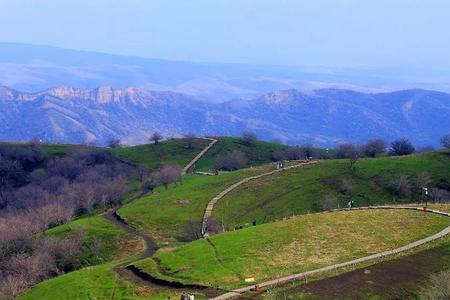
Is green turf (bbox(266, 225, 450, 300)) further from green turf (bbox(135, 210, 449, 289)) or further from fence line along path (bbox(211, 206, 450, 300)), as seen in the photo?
green turf (bbox(135, 210, 449, 289))

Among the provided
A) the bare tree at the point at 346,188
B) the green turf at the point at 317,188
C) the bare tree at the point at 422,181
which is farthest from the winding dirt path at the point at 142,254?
the bare tree at the point at 422,181

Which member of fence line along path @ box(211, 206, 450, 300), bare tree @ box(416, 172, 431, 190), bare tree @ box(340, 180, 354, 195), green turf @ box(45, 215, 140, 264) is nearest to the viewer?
fence line along path @ box(211, 206, 450, 300)

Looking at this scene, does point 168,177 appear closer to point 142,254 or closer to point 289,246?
point 142,254

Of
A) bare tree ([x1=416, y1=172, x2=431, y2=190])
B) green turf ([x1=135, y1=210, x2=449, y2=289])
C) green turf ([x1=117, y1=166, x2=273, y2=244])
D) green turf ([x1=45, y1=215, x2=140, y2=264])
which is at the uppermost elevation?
green turf ([x1=135, y1=210, x2=449, y2=289])

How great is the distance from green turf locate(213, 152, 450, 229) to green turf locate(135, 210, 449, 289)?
108ft

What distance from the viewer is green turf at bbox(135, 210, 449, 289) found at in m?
72.8

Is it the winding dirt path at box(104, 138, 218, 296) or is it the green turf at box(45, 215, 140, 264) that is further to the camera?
the green turf at box(45, 215, 140, 264)

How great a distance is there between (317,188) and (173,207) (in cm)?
3698

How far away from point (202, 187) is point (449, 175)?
6472 centimetres

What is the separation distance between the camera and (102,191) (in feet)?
537

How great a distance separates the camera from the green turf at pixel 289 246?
239 feet

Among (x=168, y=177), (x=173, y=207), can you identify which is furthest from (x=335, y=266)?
(x=168, y=177)

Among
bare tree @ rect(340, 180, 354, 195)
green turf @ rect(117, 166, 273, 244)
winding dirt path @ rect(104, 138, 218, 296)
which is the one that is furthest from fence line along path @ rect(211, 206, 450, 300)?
bare tree @ rect(340, 180, 354, 195)

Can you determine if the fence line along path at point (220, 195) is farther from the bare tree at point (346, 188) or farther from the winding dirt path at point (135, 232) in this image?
the bare tree at point (346, 188)
